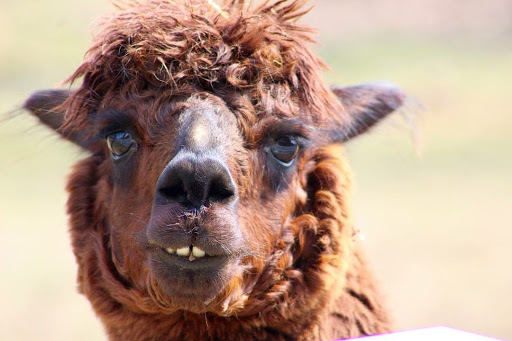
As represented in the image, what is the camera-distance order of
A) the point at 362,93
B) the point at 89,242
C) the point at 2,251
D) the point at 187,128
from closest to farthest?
the point at 187,128 → the point at 89,242 → the point at 362,93 → the point at 2,251

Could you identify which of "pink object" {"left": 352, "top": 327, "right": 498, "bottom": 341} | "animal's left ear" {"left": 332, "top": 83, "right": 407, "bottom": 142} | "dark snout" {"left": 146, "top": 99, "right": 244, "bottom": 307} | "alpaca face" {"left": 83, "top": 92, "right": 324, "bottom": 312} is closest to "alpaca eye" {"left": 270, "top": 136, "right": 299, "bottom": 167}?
"alpaca face" {"left": 83, "top": 92, "right": 324, "bottom": 312}

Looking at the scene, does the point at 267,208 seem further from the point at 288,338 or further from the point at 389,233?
the point at 389,233

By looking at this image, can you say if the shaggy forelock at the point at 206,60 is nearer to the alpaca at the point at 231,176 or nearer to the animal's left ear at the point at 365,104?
the alpaca at the point at 231,176

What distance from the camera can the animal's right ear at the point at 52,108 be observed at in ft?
16.0

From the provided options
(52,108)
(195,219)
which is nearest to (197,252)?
(195,219)

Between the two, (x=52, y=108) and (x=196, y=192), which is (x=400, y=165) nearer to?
(x=52, y=108)

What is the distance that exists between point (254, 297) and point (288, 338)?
1.08 ft

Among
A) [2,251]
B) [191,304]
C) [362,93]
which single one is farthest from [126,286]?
[2,251]

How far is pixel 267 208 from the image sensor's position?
13.6 feet

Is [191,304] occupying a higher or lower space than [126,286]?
higher

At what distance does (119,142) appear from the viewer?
13.8 feet

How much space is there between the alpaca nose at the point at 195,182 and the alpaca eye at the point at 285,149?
66 centimetres

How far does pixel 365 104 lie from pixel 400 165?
13.6 meters

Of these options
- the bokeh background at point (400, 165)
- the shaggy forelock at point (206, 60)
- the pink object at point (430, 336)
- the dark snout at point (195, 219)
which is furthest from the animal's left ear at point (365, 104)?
the pink object at point (430, 336)
